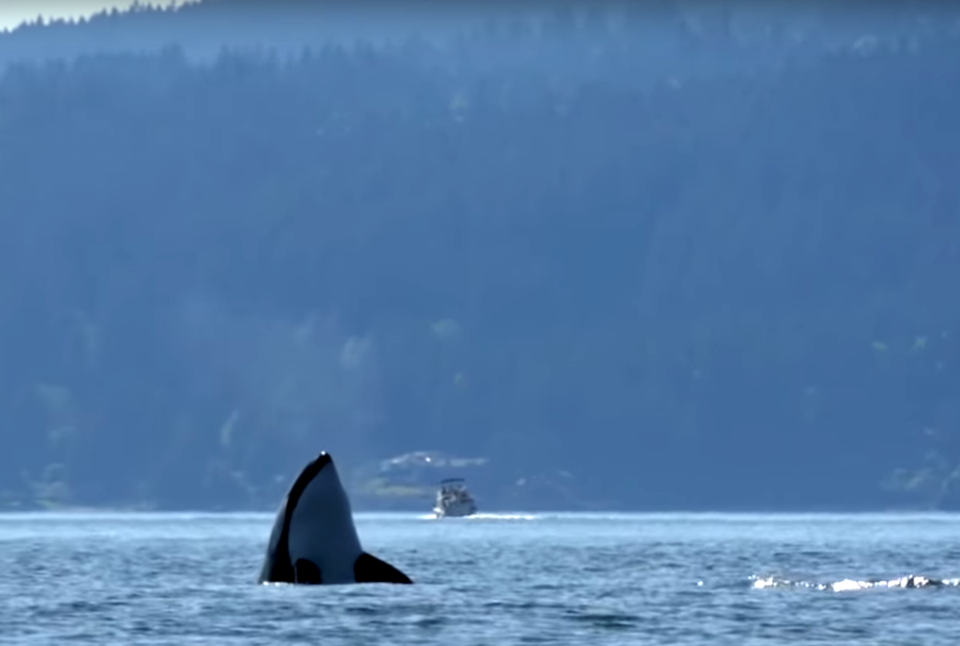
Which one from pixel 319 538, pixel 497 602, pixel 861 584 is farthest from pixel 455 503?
pixel 319 538

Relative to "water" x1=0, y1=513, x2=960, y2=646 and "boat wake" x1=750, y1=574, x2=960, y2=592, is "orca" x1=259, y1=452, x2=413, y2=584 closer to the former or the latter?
"water" x1=0, y1=513, x2=960, y2=646

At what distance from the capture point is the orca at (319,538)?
152ft

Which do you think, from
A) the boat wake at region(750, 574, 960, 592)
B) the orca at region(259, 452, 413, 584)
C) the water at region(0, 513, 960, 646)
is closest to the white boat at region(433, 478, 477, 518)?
the water at region(0, 513, 960, 646)

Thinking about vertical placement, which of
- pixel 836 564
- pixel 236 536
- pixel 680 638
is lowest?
pixel 680 638

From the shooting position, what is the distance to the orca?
4631cm

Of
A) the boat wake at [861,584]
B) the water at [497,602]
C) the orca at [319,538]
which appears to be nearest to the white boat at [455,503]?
the water at [497,602]

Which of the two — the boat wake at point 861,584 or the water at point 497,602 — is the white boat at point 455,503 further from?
the boat wake at point 861,584

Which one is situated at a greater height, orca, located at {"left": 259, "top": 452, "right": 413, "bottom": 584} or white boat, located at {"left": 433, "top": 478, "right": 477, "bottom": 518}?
white boat, located at {"left": 433, "top": 478, "right": 477, "bottom": 518}

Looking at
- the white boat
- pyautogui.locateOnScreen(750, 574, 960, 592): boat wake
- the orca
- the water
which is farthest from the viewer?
the white boat

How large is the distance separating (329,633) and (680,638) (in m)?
5.41

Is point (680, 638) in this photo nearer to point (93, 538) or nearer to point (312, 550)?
point (312, 550)

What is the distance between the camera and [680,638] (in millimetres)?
45594

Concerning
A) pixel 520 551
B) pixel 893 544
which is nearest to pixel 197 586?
pixel 520 551

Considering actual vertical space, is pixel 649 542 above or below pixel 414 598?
above
